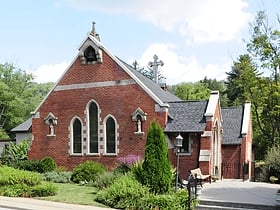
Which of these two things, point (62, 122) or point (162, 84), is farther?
point (162, 84)

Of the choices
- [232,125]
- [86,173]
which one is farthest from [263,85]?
[86,173]

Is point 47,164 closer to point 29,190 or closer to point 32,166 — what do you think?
point 32,166

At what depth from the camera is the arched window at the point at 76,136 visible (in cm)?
2575

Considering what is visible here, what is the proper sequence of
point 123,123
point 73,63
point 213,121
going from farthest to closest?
point 73,63
point 123,123
point 213,121

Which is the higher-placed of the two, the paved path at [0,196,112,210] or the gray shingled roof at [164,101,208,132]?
the gray shingled roof at [164,101,208,132]

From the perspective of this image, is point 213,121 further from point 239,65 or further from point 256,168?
point 239,65

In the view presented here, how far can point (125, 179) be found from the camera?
640 inches

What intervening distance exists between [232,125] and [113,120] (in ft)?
31.9

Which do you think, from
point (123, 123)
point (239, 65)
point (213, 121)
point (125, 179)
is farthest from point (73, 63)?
point (239, 65)

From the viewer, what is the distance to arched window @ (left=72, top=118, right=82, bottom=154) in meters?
25.8

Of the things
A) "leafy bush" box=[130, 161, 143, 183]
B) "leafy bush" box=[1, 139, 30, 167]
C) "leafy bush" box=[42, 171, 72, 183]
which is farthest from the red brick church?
"leafy bush" box=[130, 161, 143, 183]

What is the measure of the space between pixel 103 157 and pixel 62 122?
13.0ft

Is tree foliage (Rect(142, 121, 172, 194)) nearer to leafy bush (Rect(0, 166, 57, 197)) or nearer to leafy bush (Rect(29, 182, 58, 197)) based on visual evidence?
leafy bush (Rect(29, 182, 58, 197))

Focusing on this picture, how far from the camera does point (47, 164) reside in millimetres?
24578
